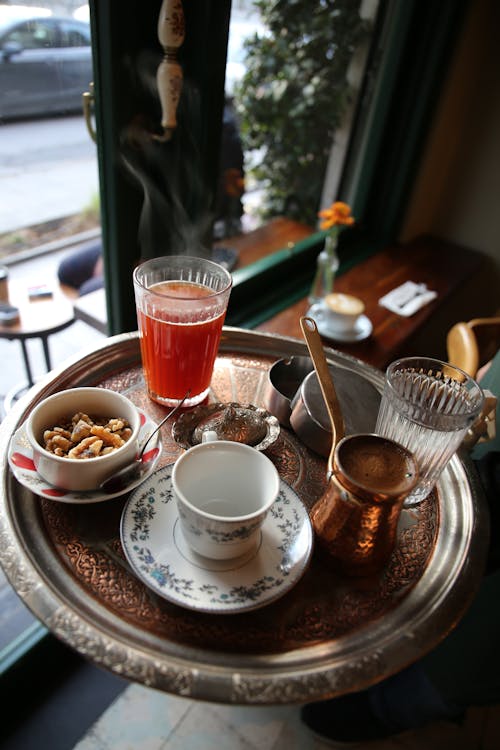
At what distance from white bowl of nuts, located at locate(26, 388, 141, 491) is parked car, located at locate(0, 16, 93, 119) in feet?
2.25

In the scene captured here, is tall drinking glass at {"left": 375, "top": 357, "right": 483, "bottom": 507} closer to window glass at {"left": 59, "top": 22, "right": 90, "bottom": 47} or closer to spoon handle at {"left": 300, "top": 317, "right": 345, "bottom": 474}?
spoon handle at {"left": 300, "top": 317, "right": 345, "bottom": 474}

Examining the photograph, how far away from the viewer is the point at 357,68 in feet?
6.43

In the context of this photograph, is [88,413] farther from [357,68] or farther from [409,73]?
[409,73]

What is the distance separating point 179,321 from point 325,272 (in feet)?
3.30

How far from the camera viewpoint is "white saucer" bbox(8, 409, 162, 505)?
0.68 meters

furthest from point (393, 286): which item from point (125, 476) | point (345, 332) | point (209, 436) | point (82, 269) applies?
point (125, 476)

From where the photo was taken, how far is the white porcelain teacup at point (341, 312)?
63.1 inches

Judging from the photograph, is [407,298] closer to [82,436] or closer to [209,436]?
[209,436]

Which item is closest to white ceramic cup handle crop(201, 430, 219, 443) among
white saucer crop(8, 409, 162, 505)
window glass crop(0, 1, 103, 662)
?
white saucer crop(8, 409, 162, 505)

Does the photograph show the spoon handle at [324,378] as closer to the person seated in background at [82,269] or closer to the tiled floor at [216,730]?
the tiled floor at [216,730]

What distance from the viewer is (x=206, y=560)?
2.14 ft

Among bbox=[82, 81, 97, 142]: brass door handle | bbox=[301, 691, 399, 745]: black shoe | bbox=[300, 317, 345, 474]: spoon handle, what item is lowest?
bbox=[301, 691, 399, 745]: black shoe

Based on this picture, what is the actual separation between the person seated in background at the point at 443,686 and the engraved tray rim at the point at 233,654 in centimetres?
30

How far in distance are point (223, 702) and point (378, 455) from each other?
1.05 ft
